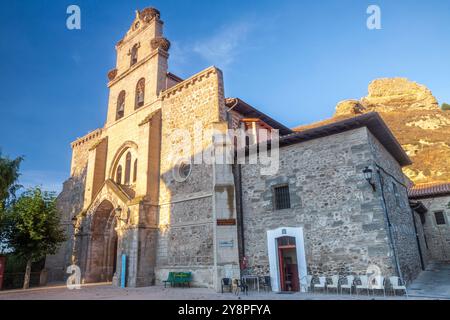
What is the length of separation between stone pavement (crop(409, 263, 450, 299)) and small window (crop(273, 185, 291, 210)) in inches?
194

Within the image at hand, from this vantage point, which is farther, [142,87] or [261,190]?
[142,87]

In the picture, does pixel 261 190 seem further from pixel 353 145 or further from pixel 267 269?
pixel 353 145

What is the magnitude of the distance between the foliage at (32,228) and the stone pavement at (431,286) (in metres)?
16.8

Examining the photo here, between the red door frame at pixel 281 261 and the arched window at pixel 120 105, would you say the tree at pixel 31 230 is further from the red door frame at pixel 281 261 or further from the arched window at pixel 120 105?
the red door frame at pixel 281 261

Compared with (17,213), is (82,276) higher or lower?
lower

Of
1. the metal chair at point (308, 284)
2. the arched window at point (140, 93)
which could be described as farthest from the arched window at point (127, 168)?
the metal chair at point (308, 284)

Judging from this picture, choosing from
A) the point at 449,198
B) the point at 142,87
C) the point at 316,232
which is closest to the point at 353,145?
the point at 316,232

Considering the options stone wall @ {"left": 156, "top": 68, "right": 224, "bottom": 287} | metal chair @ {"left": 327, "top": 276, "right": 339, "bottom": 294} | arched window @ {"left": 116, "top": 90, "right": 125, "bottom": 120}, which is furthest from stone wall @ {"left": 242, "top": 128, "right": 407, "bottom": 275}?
arched window @ {"left": 116, "top": 90, "right": 125, "bottom": 120}

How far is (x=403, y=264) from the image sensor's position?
35.0 feet

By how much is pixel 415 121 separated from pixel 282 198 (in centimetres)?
4690

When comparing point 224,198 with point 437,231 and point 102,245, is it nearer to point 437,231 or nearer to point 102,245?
point 102,245

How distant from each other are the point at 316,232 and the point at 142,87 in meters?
15.0

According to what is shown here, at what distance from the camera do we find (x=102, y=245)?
1808 cm

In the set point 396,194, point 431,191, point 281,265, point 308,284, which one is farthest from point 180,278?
point 431,191
